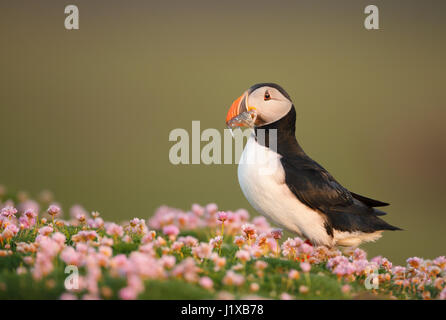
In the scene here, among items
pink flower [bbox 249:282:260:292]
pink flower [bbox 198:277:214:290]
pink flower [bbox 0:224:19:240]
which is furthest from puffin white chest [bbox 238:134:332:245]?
pink flower [bbox 0:224:19:240]

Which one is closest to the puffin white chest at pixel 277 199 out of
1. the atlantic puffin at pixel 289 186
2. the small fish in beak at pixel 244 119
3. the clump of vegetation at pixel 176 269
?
the atlantic puffin at pixel 289 186

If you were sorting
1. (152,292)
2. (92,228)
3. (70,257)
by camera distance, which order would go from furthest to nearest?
(92,228)
(70,257)
(152,292)

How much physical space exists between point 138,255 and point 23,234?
90.9 inches

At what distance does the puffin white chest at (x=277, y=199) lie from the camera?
19.7 feet

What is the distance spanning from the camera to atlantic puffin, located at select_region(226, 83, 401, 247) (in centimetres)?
603

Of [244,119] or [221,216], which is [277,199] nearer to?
[221,216]

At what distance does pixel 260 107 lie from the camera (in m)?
6.45

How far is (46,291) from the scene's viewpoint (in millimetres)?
3744

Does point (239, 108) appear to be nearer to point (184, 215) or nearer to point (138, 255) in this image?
point (184, 215)

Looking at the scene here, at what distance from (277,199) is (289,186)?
225mm

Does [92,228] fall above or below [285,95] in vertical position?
below

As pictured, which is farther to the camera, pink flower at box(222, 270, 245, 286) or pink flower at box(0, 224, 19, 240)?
pink flower at box(0, 224, 19, 240)

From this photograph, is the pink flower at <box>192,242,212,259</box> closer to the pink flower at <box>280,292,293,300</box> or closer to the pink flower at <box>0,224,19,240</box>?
the pink flower at <box>280,292,293,300</box>
